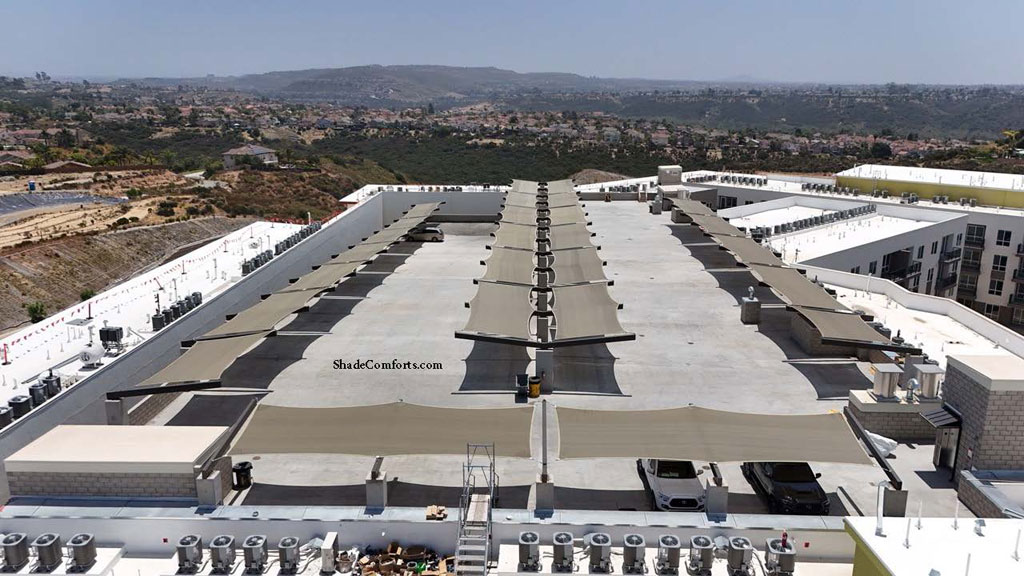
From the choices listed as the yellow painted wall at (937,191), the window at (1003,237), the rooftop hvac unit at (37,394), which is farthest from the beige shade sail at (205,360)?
the yellow painted wall at (937,191)

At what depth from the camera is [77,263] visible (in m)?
66.9

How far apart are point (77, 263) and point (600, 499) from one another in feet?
219

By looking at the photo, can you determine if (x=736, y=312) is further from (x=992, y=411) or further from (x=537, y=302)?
(x=992, y=411)

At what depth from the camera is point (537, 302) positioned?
2848cm

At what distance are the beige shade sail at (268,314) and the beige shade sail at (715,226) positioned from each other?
850 inches

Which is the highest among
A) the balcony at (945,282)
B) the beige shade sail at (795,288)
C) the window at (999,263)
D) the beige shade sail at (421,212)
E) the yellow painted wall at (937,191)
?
the yellow painted wall at (937,191)

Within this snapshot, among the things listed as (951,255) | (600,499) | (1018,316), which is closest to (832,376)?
(600,499)

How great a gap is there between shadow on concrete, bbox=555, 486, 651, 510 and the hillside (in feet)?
180

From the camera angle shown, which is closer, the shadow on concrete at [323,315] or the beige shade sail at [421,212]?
the shadow on concrete at [323,315]

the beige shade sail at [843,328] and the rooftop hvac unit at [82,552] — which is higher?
the beige shade sail at [843,328]

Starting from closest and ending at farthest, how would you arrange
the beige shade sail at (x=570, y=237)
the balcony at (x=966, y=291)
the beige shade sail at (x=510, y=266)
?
the beige shade sail at (x=510, y=266) < the beige shade sail at (x=570, y=237) < the balcony at (x=966, y=291)

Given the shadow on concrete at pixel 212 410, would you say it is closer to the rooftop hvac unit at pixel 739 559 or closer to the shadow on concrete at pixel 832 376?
the rooftop hvac unit at pixel 739 559

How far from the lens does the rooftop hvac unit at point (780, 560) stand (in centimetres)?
1296

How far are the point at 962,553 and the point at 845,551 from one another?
11.5 ft
